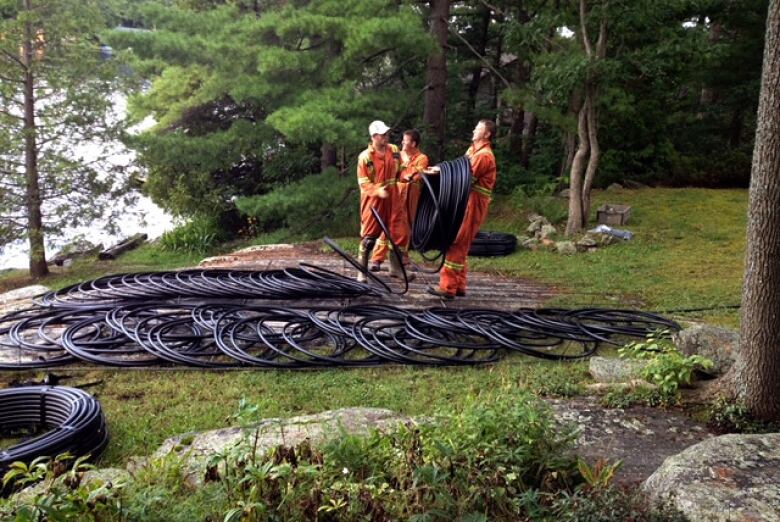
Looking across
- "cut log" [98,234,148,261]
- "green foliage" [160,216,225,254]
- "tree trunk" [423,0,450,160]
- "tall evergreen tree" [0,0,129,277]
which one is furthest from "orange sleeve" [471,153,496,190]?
"cut log" [98,234,148,261]

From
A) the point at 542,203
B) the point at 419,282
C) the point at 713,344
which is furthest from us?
the point at 542,203

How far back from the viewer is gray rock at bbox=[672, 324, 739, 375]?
3.85 m

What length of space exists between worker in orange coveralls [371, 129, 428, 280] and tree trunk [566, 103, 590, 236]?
3875mm

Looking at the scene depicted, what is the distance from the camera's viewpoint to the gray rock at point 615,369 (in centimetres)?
411

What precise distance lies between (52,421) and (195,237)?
32.7 ft

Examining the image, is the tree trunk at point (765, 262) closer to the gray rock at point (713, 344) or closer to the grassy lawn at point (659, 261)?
the gray rock at point (713, 344)

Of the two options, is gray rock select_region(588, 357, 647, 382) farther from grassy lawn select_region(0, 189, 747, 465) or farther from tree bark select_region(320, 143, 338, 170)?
tree bark select_region(320, 143, 338, 170)

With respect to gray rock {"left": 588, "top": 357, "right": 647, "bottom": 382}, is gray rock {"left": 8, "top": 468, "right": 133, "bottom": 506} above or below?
above

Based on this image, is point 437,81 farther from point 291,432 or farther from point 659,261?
point 291,432

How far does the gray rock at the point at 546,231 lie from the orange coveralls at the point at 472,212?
3.64 m

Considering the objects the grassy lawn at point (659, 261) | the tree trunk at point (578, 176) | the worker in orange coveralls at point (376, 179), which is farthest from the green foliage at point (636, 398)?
the tree trunk at point (578, 176)

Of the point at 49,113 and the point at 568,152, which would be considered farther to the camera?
the point at 568,152

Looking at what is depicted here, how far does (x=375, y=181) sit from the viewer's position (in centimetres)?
648

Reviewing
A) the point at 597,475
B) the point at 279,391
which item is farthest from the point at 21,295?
the point at 597,475
